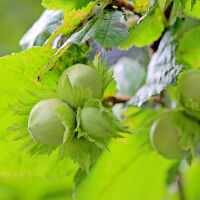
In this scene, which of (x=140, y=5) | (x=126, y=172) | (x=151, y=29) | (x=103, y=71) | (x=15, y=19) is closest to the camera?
(x=103, y=71)

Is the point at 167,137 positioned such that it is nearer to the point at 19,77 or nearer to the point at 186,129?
the point at 186,129

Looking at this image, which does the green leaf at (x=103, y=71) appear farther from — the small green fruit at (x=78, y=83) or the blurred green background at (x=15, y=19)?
the blurred green background at (x=15, y=19)

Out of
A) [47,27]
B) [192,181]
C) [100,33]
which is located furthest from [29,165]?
[192,181]

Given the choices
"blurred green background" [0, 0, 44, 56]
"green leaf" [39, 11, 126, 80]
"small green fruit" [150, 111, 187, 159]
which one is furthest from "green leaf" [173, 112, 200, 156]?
"blurred green background" [0, 0, 44, 56]

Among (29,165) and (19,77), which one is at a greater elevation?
(19,77)

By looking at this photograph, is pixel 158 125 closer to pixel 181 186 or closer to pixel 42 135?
pixel 42 135

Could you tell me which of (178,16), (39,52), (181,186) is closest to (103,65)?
(39,52)
